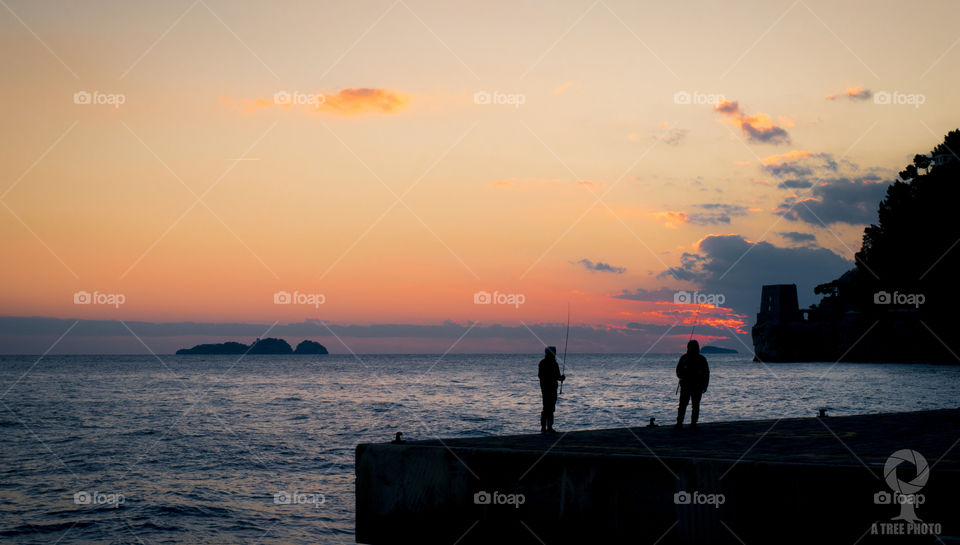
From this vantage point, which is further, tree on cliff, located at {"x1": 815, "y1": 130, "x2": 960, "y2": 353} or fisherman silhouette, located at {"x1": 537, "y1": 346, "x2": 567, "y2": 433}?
tree on cliff, located at {"x1": 815, "y1": 130, "x2": 960, "y2": 353}

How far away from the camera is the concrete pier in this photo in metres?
7.27

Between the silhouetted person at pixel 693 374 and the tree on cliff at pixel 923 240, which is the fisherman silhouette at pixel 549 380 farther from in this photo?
the tree on cliff at pixel 923 240

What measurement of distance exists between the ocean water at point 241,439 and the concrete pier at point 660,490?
31.6ft

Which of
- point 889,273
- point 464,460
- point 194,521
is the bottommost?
point 194,521

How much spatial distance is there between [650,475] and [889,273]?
3331 inches

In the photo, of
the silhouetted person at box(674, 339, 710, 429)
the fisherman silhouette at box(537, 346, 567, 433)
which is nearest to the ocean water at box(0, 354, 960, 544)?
the fisherman silhouette at box(537, 346, 567, 433)

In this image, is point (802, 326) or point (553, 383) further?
point (802, 326)

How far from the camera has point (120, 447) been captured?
118 ft

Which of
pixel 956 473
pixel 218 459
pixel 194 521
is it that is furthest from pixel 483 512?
pixel 218 459

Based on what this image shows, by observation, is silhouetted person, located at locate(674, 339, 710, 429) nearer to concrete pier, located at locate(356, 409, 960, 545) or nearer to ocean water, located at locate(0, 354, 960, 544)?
concrete pier, located at locate(356, 409, 960, 545)

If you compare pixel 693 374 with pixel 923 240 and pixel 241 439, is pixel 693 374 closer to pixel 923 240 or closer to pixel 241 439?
pixel 241 439

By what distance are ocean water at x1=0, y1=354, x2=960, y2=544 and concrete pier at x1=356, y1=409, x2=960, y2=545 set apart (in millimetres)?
9637

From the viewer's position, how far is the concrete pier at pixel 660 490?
7.27 metres

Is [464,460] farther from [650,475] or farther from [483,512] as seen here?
[650,475]
